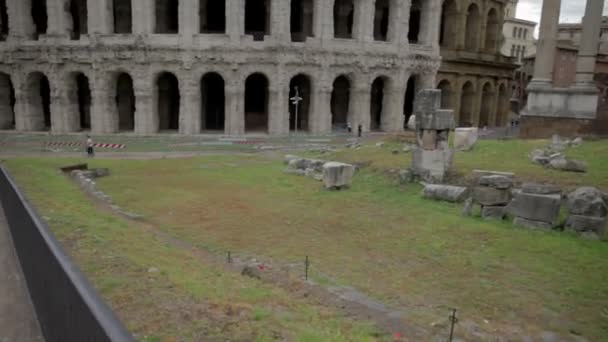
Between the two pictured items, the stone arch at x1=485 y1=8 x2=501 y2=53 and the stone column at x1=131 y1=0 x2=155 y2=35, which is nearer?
the stone column at x1=131 y1=0 x2=155 y2=35

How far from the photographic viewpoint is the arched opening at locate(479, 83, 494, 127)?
1913 inches

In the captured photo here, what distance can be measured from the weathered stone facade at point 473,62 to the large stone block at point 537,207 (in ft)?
110

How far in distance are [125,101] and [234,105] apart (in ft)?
37.9

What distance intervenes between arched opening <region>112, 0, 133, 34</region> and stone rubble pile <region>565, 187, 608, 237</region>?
36.6 metres

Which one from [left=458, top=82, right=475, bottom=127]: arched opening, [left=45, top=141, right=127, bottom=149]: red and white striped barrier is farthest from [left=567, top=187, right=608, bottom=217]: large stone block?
[left=458, top=82, right=475, bottom=127]: arched opening

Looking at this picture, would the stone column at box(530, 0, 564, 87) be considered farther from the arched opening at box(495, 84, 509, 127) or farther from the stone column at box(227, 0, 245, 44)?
Result: the arched opening at box(495, 84, 509, 127)

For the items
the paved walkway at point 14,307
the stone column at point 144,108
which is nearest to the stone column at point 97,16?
the stone column at point 144,108

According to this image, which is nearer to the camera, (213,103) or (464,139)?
(464,139)

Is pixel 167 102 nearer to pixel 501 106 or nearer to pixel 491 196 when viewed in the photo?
pixel 491 196

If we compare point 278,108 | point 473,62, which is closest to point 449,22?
point 473,62

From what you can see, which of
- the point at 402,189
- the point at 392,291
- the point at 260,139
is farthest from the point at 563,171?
the point at 260,139

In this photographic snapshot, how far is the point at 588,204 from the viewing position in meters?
10.8

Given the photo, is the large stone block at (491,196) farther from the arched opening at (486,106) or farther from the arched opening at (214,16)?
the arched opening at (486,106)

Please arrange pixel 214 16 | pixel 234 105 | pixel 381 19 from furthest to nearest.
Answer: pixel 381 19 → pixel 214 16 → pixel 234 105
